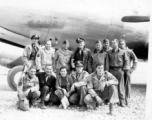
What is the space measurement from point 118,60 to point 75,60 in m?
0.50

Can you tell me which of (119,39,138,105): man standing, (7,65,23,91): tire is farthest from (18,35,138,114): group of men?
(7,65,23,91): tire

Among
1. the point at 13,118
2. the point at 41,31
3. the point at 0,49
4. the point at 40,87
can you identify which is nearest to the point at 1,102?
the point at 13,118

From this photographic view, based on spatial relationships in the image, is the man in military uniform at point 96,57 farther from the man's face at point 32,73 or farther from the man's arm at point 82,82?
the man's face at point 32,73

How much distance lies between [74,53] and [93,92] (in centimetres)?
53

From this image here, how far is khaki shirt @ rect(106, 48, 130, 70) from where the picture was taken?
212cm

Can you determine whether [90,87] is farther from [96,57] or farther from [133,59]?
[133,59]

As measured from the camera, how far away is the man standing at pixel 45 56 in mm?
2167

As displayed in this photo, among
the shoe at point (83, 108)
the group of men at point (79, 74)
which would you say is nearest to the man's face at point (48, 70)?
the group of men at point (79, 74)

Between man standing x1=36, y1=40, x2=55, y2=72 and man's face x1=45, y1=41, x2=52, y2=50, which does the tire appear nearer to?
man standing x1=36, y1=40, x2=55, y2=72

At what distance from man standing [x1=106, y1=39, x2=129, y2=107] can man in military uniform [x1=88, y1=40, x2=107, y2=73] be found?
0.20ft

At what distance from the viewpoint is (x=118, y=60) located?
212 centimetres

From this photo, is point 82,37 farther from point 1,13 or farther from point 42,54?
point 1,13

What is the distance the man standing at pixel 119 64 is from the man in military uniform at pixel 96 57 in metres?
0.06

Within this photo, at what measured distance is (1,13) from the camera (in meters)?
2.21
